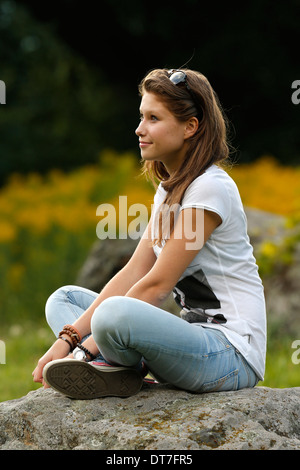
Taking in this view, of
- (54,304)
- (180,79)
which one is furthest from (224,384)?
(180,79)

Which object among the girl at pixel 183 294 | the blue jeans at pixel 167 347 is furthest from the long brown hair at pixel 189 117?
the blue jeans at pixel 167 347

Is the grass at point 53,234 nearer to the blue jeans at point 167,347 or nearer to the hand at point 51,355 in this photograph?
the hand at point 51,355

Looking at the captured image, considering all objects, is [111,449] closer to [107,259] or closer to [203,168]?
[203,168]

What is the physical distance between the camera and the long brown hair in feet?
8.63

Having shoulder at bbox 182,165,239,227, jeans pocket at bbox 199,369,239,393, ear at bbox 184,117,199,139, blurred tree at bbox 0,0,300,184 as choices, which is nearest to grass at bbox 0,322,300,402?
jeans pocket at bbox 199,369,239,393

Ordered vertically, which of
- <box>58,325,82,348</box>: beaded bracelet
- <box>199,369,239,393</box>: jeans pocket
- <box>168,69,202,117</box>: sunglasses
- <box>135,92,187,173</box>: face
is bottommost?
<box>199,369,239,393</box>: jeans pocket

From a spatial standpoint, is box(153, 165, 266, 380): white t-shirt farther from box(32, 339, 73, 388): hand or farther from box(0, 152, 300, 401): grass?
box(0, 152, 300, 401): grass

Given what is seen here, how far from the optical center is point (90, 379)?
8.10 feet

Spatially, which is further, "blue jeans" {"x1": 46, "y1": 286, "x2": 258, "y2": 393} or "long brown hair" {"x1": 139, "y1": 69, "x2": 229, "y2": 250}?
"long brown hair" {"x1": 139, "y1": 69, "x2": 229, "y2": 250}

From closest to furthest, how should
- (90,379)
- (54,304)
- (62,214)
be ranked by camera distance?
(90,379) → (54,304) → (62,214)

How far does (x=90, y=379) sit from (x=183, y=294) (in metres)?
0.49

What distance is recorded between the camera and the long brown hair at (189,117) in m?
2.63

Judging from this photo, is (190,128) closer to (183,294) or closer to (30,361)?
(183,294)

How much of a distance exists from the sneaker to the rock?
0.03m
